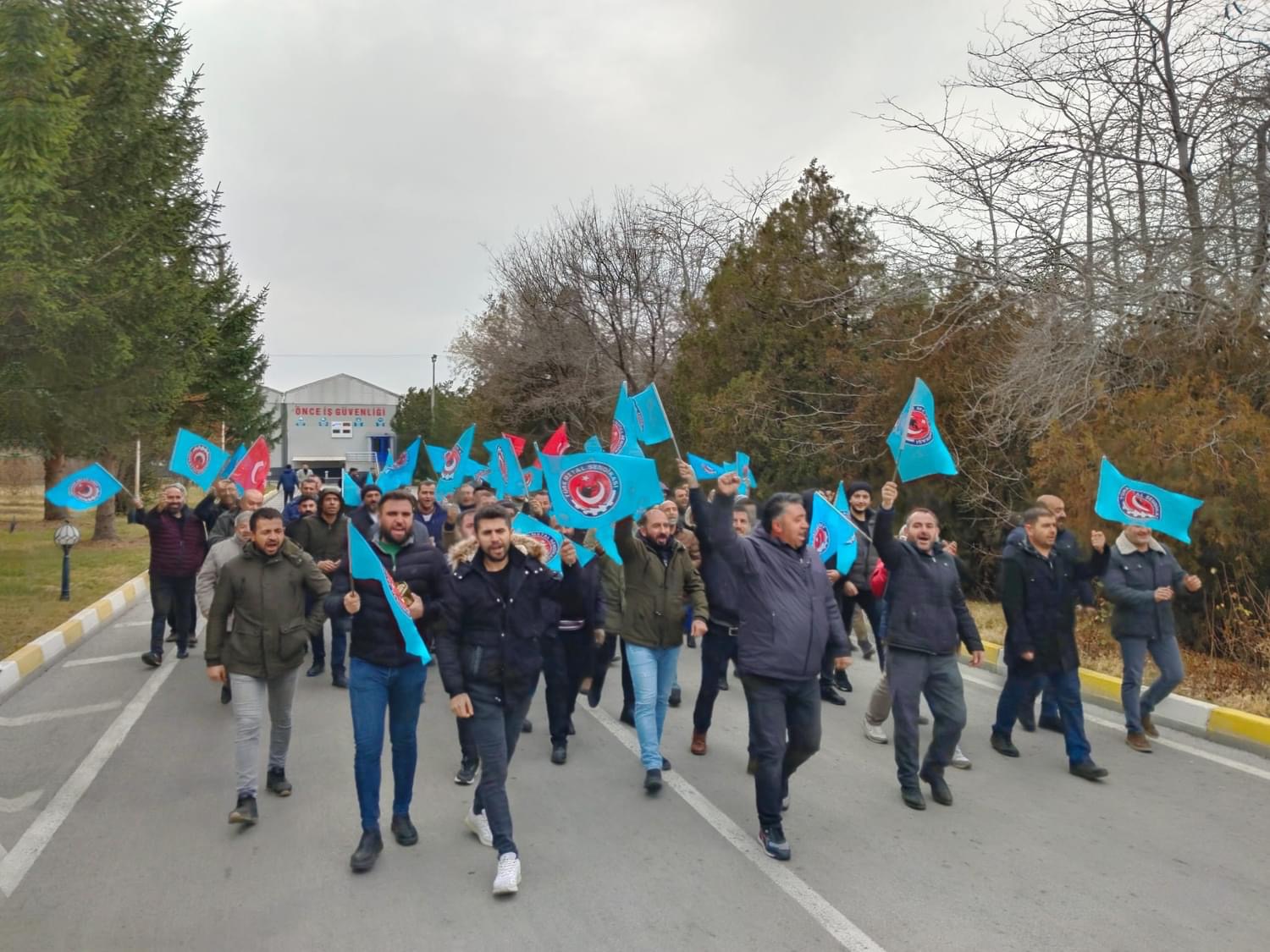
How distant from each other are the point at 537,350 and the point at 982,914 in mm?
26895

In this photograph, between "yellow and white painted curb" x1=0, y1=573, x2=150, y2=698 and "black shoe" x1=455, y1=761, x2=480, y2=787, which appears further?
"yellow and white painted curb" x1=0, y1=573, x2=150, y2=698

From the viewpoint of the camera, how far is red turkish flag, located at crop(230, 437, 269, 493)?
407 inches

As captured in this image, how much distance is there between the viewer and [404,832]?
198 inches

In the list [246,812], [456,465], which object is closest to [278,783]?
[246,812]

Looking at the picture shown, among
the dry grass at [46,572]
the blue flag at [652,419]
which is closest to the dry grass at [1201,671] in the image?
the blue flag at [652,419]

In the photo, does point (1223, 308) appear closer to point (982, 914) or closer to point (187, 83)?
point (982, 914)

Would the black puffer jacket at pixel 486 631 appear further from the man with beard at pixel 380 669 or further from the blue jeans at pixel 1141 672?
the blue jeans at pixel 1141 672

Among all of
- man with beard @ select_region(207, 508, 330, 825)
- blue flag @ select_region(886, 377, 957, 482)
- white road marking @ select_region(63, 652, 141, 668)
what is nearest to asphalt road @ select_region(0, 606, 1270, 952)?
man with beard @ select_region(207, 508, 330, 825)

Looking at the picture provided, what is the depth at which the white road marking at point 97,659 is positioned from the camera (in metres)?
10.2

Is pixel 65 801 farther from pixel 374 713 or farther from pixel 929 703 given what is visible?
pixel 929 703

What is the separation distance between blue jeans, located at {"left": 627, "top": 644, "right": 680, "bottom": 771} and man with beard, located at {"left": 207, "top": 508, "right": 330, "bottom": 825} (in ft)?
6.20

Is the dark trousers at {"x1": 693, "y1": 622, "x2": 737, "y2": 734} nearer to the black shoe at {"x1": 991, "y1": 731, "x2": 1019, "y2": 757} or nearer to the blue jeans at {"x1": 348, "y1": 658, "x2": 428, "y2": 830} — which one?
the black shoe at {"x1": 991, "y1": 731, "x2": 1019, "y2": 757}

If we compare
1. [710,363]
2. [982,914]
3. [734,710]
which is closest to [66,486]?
[734,710]

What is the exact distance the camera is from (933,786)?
577 centimetres
